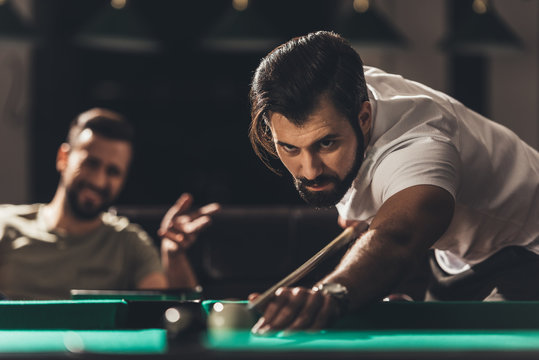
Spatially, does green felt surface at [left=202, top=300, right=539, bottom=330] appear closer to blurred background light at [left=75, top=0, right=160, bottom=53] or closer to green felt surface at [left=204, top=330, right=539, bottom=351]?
Result: green felt surface at [left=204, top=330, right=539, bottom=351]

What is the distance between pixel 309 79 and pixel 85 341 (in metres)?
0.97

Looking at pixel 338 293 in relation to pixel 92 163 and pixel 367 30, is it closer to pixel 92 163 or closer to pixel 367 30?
pixel 92 163

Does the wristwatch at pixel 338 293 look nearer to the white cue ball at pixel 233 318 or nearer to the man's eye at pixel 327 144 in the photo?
the white cue ball at pixel 233 318

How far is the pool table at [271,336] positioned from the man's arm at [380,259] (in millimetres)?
43

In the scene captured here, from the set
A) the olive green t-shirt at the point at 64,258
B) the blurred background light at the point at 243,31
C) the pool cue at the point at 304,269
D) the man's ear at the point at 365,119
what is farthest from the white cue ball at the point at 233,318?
the blurred background light at the point at 243,31

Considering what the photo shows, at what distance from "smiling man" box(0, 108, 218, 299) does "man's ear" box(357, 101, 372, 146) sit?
4.80ft

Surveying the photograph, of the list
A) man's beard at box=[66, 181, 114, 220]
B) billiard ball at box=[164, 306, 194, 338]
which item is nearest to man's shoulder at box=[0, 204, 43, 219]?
man's beard at box=[66, 181, 114, 220]

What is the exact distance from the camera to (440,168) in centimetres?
180

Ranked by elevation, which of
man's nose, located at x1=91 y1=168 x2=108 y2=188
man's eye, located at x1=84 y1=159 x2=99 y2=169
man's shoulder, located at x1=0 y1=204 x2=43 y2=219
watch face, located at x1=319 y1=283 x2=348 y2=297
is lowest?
watch face, located at x1=319 y1=283 x2=348 y2=297

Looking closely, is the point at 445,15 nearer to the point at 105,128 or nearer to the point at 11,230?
the point at 105,128

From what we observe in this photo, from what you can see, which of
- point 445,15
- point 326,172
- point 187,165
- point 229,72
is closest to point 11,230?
point 326,172

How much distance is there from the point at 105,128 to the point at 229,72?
375cm

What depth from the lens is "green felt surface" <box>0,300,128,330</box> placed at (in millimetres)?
1607

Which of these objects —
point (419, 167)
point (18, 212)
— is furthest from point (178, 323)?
point (18, 212)
